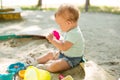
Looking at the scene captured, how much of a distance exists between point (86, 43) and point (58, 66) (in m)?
1.10

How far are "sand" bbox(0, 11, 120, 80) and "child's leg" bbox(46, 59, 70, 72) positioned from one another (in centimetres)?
5

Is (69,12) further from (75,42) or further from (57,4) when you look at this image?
(57,4)

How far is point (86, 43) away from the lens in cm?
335

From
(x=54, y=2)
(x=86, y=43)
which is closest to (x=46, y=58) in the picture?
(x=86, y=43)

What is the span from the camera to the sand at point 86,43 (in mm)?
2562

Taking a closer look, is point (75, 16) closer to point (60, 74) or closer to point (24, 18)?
point (60, 74)

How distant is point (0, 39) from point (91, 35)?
1155mm

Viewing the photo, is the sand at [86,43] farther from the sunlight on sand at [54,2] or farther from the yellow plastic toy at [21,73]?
the sunlight on sand at [54,2]

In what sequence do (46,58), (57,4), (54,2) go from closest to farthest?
(46,58), (57,4), (54,2)

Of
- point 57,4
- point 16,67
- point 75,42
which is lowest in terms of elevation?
point 57,4

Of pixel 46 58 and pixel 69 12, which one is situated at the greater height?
pixel 69 12

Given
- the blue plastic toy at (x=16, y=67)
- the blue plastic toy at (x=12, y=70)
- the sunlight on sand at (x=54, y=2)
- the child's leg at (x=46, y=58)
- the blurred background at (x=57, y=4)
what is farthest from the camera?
the sunlight on sand at (x=54, y=2)

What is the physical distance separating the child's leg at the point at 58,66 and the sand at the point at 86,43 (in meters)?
0.05

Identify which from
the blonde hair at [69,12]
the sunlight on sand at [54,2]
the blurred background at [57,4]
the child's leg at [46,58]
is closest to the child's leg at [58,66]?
the child's leg at [46,58]
